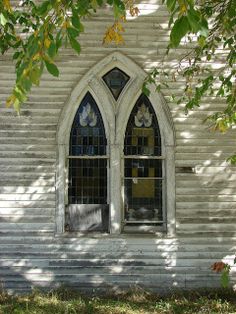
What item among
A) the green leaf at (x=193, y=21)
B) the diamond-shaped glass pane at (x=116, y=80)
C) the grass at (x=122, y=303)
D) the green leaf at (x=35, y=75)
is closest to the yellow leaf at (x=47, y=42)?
the green leaf at (x=35, y=75)

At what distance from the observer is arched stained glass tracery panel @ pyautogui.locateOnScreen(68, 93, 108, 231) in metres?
7.22

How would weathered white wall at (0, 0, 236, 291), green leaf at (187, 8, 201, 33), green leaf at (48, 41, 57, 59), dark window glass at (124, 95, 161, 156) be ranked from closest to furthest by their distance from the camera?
green leaf at (187, 8, 201, 33) < green leaf at (48, 41, 57, 59) < weathered white wall at (0, 0, 236, 291) < dark window glass at (124, 95, 161, 156)

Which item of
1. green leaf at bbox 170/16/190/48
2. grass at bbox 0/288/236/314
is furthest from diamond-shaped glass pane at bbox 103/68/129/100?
green leaf at bbox 170/16/190/48

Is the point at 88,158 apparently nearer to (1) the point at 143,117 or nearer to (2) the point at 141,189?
(2) the point at 141,189

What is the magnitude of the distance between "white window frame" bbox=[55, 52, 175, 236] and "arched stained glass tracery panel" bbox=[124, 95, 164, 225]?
0.38 ft

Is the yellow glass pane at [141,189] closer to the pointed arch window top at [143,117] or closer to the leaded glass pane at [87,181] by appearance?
the leaded glass pane at [87,181]

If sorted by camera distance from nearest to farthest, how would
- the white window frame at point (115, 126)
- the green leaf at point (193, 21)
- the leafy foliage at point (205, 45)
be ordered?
1. the green leaf at point (193, 21)
2. the leafy foliage at point (205, 45)
3. the white window frame at point (115, 126)

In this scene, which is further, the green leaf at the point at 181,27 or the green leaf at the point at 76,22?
the green leaf at the point at 76,22

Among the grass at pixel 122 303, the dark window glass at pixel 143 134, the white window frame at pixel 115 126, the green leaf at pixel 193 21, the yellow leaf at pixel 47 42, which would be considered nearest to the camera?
the green leaf at pixel 193 21

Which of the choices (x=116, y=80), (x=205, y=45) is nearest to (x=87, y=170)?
(x=116, y=80)

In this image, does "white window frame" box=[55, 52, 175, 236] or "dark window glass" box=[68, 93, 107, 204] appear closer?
"white window frame" box=[55, 52, 175, 236]

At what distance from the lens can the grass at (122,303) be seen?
20.4ft

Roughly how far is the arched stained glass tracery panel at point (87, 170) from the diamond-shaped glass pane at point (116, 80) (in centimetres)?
37

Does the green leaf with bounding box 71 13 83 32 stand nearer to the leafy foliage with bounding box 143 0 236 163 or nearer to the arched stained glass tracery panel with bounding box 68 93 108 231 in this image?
the leafy foliage with bounding box 143 0 236 163
